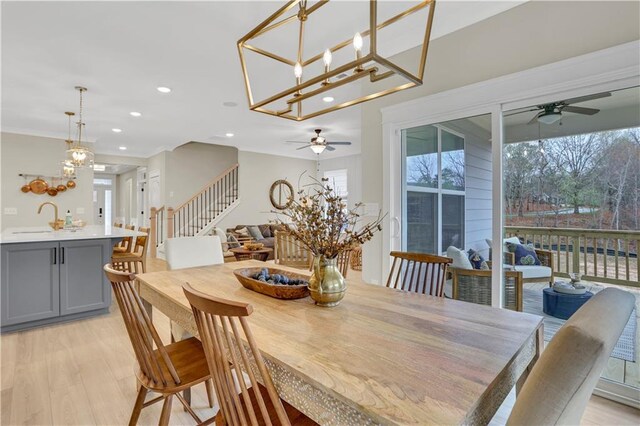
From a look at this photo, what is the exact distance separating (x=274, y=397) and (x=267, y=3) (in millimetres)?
2523

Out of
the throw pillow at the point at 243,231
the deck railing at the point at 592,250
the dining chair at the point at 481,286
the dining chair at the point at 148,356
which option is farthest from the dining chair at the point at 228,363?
the throw pillow at the point at 243,231

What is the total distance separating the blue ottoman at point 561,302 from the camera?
2.27m

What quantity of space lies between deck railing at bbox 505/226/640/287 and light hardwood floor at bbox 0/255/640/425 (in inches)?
31.6

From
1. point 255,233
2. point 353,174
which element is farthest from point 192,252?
point 353,174

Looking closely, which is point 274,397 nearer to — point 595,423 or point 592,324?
point 592,324

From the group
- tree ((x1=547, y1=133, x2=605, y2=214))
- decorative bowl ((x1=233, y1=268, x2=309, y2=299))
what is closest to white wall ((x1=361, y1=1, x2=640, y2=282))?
tree ((x1=547, y1=133, x2=605, y2=214))

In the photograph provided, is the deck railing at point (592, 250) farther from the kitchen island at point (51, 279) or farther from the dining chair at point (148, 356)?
the kitchen island at point (51, 279)

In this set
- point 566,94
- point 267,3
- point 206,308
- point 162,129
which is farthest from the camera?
point 162,129

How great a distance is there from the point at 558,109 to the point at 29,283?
4.92 m

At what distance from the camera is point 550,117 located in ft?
7.46

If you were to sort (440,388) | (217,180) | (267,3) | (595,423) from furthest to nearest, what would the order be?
(217,180) < (267,3) < (595,423) < (440,388)

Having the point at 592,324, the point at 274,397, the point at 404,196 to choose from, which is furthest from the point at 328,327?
the point at 404,196

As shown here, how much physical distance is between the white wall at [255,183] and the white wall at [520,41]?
17.3ft

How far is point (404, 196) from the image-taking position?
10.3 feet
